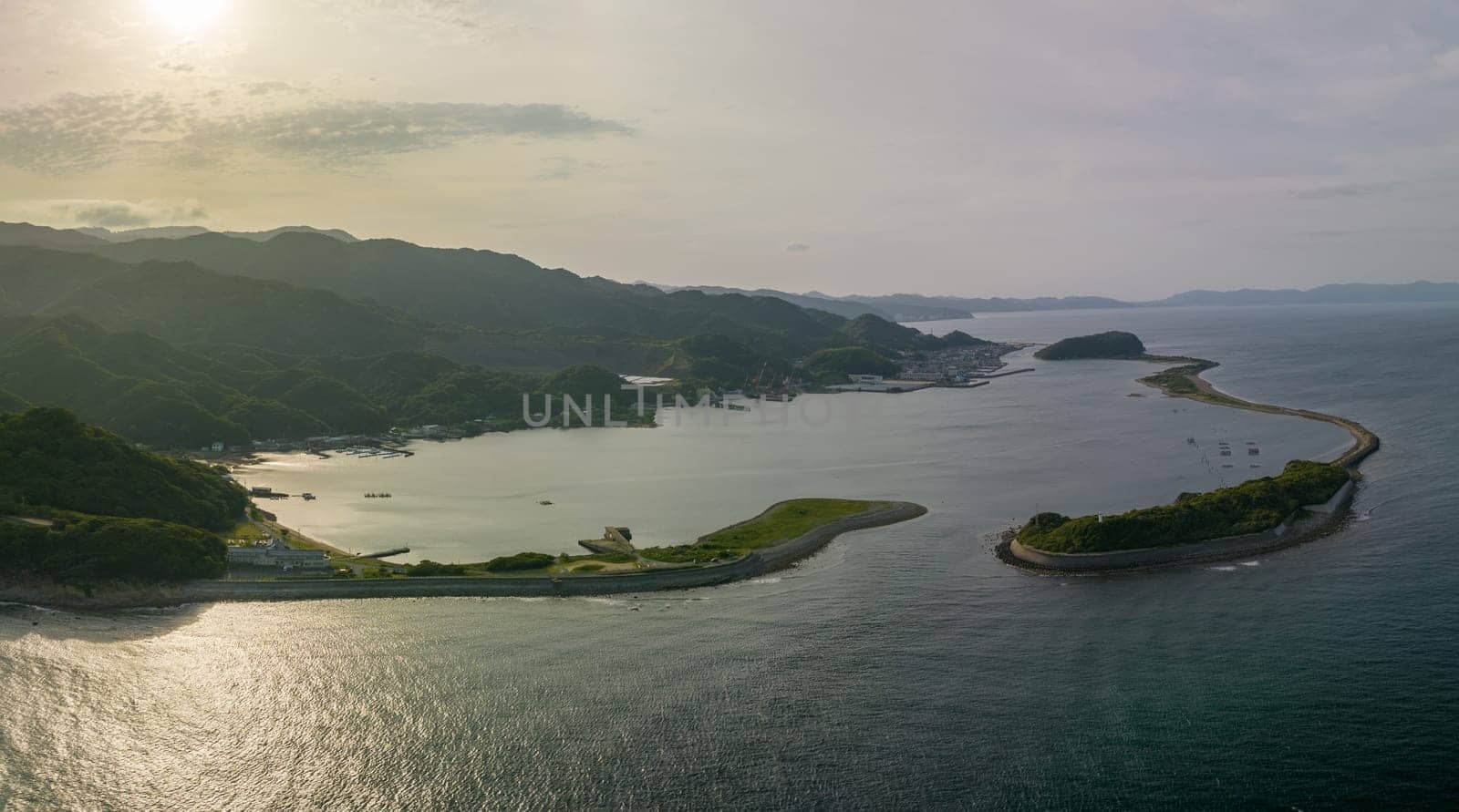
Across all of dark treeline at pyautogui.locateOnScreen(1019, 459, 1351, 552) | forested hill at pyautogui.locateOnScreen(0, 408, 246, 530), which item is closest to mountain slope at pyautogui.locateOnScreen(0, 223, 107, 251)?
forested hill at pyautogui.locateOnScreen(0, 408, 246, 530)

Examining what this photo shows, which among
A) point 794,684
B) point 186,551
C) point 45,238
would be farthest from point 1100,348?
point 45,238

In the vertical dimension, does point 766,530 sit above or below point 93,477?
below

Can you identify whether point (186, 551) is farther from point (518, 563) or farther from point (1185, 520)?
point (1185, 520)

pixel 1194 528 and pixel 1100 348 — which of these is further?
pixel 1100 348

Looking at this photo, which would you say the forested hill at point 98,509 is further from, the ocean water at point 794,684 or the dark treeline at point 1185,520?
the dark treeline at point 1185,520

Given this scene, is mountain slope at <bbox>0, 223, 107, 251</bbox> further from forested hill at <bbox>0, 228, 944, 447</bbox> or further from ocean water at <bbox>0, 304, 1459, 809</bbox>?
ocean water at <bbox>0, 304, 1459, 809</bbox>

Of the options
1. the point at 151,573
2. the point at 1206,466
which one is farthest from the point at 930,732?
the point at 1206,466

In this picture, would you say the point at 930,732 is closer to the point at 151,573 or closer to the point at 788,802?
the point at 788,802
